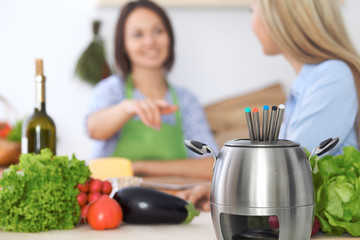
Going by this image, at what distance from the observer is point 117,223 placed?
1009mm

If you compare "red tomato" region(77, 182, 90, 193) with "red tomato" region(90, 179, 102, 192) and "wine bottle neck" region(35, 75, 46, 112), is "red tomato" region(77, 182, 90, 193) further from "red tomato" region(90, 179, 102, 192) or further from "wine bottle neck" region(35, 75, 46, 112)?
"wine bottle neck" region(35, 75, 46, 112)

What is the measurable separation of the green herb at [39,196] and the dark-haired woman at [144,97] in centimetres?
154

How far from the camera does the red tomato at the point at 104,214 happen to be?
0.99 metres

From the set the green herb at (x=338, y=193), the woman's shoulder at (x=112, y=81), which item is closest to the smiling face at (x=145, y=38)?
the woman's shoulder at (x=112, y=81)

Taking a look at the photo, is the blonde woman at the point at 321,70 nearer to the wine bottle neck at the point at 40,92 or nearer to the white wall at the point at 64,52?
the wine bottle neck at the point at 40,92

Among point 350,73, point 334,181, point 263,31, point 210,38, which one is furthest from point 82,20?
point 334,181

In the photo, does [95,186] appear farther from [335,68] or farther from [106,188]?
[335,68]

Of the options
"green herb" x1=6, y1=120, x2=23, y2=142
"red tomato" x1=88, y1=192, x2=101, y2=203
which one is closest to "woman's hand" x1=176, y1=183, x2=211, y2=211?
"red tomato" x1=88, y1=192, x2=101, y2=203

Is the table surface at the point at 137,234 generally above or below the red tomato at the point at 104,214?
below

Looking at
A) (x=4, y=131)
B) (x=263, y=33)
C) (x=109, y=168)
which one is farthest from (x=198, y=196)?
(x=4, y=131)

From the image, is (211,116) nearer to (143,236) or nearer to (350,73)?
(350,73)

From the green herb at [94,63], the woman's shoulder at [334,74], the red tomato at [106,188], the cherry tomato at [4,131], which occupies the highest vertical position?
the green herb at [94,63]

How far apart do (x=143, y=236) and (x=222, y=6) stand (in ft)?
7.59

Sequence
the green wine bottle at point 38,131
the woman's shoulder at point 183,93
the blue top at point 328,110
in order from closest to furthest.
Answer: the green wine bottle at point 38,131 → the blue top at point 328,110 → the woman's shoulder at point 183,93
